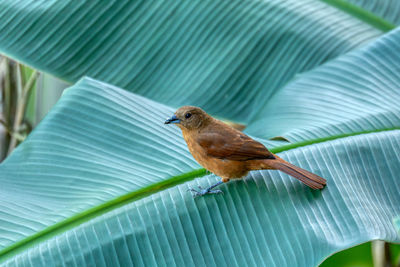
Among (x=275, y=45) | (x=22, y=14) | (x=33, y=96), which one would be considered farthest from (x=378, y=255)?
(x=33, y=96)

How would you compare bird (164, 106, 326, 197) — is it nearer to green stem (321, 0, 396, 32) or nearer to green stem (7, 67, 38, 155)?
green stem (7, 67, 38, 155)

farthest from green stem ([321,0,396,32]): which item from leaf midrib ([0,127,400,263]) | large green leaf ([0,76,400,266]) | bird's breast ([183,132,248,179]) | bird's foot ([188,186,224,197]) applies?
bird's foot ([188,186,224,197])

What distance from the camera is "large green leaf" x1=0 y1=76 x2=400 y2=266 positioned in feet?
6.23

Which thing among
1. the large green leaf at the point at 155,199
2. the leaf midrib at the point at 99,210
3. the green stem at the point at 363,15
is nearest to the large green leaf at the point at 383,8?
the green stem at the point at 363,15

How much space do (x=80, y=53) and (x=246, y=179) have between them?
4.20 ft

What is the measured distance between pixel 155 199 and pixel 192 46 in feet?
4.12

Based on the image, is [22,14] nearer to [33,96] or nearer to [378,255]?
[33,96]

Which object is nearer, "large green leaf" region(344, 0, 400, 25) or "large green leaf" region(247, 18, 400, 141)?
"large green leaf" region(247, 18, 400, 141)

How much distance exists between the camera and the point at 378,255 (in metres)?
2.89

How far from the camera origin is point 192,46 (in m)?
3.04

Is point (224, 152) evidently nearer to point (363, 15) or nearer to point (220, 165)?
point (220, 165)

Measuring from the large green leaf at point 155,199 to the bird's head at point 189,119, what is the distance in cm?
10

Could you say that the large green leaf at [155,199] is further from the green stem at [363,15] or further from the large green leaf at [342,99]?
the green stem at [363,15]

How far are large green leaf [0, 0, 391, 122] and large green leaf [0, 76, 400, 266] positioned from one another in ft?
1.81
